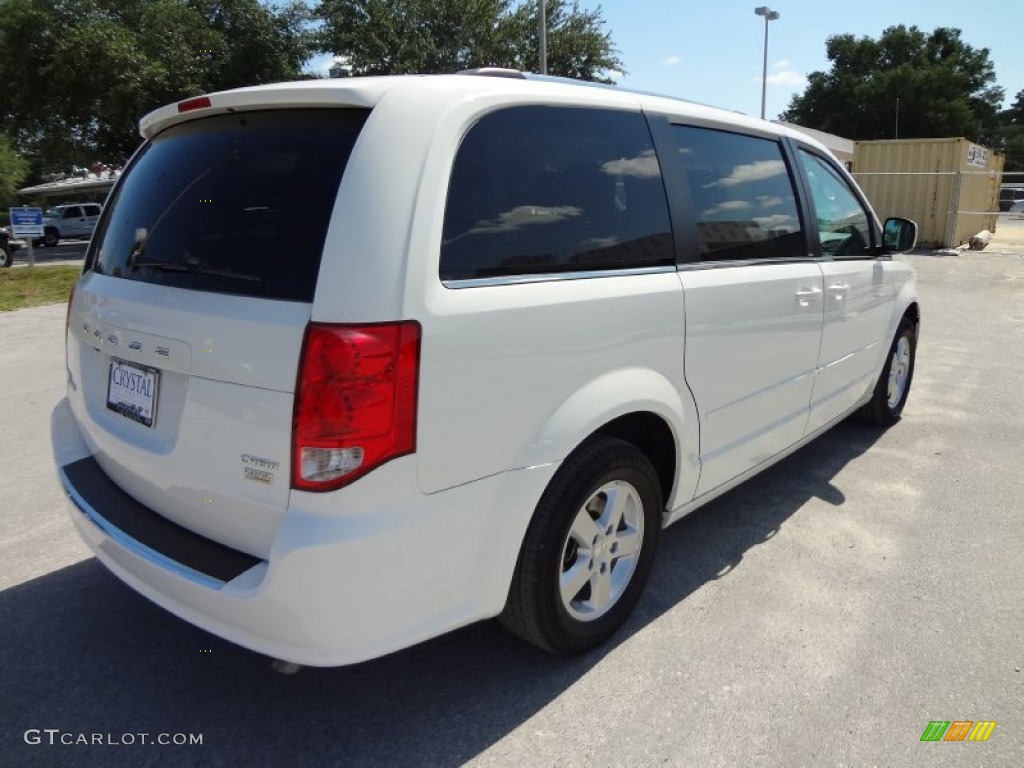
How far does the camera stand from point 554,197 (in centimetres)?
235

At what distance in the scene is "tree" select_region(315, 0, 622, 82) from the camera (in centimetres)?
2705

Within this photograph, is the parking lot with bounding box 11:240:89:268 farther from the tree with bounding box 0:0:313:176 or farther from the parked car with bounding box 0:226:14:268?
the tree with bounding box 0:0:313:176

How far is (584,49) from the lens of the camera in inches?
1202

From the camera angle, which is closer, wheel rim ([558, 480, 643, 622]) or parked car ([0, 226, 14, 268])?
wheel rim ([558, 480, 643, 622])

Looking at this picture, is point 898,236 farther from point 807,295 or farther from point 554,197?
point 554,197

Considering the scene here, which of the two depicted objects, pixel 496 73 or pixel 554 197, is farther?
pixel 496 73

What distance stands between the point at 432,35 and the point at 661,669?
29101mm

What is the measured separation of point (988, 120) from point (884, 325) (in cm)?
7426

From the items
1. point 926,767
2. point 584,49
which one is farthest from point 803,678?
point 584,49

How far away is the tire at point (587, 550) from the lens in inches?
91.2

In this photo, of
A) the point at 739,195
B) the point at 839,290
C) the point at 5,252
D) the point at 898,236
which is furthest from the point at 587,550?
the point at 5,252

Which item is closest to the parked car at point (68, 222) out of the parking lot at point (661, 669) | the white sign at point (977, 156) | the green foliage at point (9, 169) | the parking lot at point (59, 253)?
the parking lot at point (59, 253)

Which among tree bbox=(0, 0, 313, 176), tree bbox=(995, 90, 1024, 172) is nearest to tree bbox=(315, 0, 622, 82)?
tree bbox=(0, 0, 313, 176)

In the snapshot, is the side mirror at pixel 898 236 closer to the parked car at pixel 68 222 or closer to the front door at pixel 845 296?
the front door at pixel 845 296
